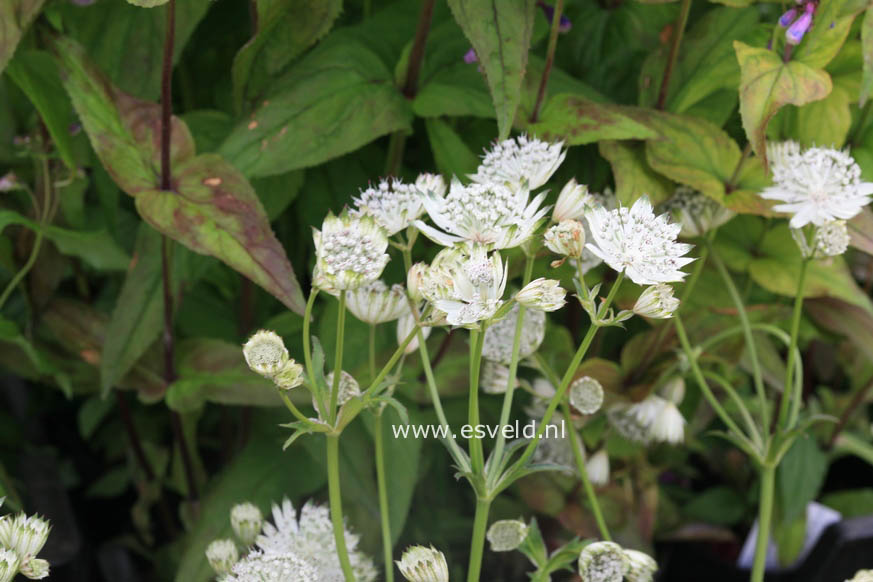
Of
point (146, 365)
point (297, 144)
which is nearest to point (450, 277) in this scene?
point (297, 144)

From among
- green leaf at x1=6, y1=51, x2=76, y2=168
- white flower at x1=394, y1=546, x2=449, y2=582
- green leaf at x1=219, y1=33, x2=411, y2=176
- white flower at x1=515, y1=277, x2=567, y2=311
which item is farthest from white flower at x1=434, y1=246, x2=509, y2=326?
green leaf at x1=6, y1=51, x2=76, y2=168

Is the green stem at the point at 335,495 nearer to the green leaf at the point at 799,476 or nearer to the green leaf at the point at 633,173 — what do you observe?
the green leaf at the point at 633,173

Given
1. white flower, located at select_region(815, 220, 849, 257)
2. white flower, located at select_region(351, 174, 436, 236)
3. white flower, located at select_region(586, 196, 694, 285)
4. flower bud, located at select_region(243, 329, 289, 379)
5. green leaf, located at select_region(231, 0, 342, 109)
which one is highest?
green leaf, located at select_region(231, 0, 342, 109)

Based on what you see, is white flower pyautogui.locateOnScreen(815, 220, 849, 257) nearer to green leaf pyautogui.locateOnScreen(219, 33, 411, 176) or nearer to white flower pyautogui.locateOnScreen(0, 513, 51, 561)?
green leaf pyautogui.locateOnScreen(219, 33, 411, 176)

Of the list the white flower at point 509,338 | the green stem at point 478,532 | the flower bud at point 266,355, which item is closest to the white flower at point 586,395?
the white flower at point 509,338

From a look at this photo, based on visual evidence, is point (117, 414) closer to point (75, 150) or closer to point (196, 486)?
point (196, 486)

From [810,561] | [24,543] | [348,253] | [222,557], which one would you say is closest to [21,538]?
[24,543]
